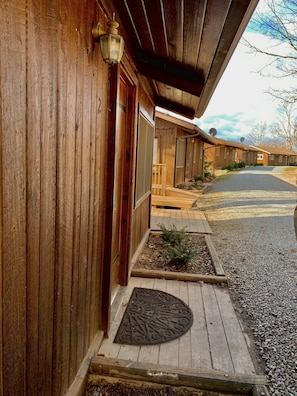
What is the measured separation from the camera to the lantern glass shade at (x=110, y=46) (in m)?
1.91

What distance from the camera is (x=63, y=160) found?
1.54 meters

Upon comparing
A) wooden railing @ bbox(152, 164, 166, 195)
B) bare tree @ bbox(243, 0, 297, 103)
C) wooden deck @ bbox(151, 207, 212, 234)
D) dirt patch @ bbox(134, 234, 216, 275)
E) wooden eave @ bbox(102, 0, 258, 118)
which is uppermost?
bare tree @ bbox(243, 0, 297, 103)

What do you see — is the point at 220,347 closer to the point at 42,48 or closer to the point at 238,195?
the point at 42,48

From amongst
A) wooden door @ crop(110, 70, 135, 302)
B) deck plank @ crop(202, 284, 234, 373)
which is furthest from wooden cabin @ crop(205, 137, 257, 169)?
deck plank @ crop(202, 284, 234, 373)

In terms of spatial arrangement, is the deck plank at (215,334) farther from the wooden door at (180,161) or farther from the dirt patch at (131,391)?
the wooden door at (180,161)

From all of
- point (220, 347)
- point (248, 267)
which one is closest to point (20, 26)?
point (220, 347)

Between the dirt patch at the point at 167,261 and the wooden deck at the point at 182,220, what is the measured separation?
965 mm

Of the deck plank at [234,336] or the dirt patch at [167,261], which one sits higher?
the dirt patch at [167,261]

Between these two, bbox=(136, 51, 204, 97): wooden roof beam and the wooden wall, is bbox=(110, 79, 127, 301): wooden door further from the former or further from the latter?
the wooden wall

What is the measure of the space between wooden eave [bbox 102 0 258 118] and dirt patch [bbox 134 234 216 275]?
7.33 ft

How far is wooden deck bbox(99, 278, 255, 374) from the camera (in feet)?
7.70

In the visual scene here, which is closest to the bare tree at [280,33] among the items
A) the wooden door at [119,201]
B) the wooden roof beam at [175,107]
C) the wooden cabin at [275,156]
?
the wooden roof beam at [175,107]

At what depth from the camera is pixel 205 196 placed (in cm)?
1309

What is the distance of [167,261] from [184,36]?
2948 millimetres
